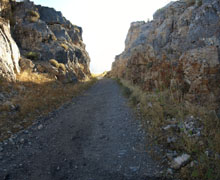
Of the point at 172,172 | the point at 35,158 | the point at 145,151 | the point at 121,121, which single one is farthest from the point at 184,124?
the point at 35,158

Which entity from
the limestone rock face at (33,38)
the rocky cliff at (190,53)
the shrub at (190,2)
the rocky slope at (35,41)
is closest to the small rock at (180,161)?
the rocky cliff at (190,53)

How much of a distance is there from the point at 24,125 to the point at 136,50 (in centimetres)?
1091

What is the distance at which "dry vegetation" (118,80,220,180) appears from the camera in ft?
9.26

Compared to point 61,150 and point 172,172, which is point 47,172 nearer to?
point 61,150

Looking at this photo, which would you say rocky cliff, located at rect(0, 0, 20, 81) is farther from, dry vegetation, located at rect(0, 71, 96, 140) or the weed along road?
the weed along road

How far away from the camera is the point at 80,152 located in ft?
13.4

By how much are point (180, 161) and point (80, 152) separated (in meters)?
2.52

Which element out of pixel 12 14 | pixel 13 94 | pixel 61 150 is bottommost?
pixel 61 150

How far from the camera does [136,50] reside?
13.5 metres

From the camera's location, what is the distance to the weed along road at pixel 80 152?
323cm

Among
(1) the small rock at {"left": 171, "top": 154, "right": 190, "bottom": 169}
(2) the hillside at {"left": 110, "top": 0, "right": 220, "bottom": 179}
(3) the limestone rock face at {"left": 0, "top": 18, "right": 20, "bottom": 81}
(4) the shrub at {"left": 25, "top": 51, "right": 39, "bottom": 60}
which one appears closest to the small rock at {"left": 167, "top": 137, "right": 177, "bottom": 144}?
(2) the hillside at {"left": 110, "top": 0, "right": 220, "bottom": 179}

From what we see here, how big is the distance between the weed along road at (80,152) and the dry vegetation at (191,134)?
550 millimetres

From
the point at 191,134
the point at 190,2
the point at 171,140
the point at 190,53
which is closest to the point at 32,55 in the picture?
the point at 190,2

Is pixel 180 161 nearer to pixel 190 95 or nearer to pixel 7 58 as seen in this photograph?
pixel 190 95
